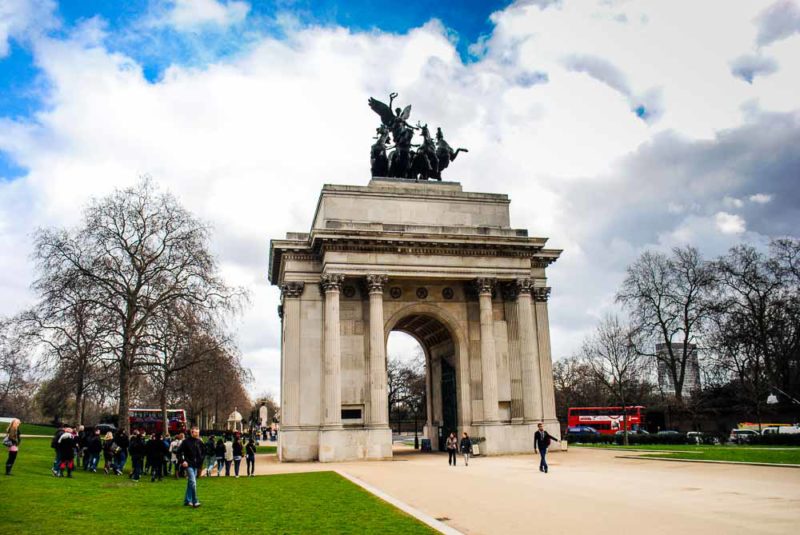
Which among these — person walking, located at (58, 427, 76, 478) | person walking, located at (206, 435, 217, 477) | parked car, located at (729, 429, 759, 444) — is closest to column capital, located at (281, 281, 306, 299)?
person walking, located at (206, 435, 217, 477)

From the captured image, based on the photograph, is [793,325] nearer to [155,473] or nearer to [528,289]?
[528,289]

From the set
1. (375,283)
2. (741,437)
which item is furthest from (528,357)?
(741,437)

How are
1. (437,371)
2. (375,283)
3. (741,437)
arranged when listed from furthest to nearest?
(741,437), (437,371), (375,283)

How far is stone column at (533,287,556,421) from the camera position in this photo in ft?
126

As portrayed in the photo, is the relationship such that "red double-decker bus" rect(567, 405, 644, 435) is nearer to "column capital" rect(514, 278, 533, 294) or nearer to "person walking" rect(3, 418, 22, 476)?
"column capital" rect(514, 278, 533, 294)

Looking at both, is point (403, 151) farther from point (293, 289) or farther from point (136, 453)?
point (136, 453)

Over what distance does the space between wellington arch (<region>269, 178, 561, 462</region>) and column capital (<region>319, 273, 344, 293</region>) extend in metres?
0.06

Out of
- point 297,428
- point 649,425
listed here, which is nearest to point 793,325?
point 649,425

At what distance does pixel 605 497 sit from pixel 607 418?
56.0 meters

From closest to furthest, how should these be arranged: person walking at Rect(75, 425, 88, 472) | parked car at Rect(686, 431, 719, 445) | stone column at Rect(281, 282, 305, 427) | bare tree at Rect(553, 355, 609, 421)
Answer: person walking at Rect(75, 425, 88, 472) → stone column at Rect(281, 282, 305, 427) → parked car at Rect(686, 431, 719, 445) → bare tree at Rect(553, 355, 609, 421)

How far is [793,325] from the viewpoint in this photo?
51.5 m

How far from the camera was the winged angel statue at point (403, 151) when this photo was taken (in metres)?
41.7

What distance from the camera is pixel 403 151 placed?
136ft

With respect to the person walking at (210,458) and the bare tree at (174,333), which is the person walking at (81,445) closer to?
the person walking at (210,458)
